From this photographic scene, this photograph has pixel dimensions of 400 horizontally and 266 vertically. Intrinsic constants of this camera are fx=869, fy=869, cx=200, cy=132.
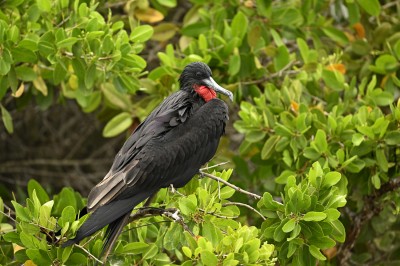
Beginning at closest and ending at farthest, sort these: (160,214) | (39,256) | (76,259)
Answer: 1. (39,256)
2. (76,259)
3. (160,214)

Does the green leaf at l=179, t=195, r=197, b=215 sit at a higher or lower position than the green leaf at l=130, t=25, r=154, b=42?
lower

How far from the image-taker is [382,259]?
16.9ft

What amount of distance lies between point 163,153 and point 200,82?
46cm

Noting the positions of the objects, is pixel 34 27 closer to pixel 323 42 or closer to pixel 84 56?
pixel 84 56

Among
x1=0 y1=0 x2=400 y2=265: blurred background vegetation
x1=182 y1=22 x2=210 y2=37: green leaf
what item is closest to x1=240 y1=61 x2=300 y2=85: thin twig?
x1=0 y1=0 x2=400 y2=265: blurred background vegetation

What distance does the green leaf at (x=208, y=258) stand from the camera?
310 cm

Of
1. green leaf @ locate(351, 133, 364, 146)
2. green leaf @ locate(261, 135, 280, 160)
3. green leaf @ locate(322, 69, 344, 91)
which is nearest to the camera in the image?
green leaf @ locate(351, 133, 364, 146)

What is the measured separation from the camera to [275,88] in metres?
4.76

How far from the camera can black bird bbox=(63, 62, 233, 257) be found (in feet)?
11.7

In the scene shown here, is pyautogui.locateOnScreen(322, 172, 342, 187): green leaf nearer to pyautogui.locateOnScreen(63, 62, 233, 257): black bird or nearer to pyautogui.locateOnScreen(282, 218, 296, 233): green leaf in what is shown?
pyautogui.locateOnScreen(282, 218, 296, 233): green leaf

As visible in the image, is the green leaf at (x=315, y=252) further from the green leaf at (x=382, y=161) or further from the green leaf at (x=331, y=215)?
the green leaf at (x=382, y=161)

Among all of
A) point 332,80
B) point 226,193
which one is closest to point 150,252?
point 226,193

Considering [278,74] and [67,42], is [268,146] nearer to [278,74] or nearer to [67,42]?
[278,74]

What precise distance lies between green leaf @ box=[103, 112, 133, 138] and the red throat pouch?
1.01 metres
